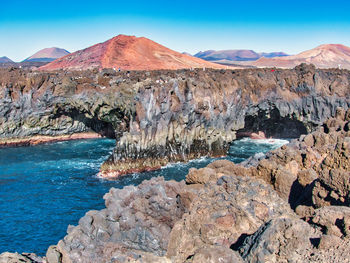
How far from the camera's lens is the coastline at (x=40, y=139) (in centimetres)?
5688

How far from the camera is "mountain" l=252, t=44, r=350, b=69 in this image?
479ft

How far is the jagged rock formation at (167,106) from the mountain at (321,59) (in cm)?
8764

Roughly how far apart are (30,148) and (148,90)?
23.0 m

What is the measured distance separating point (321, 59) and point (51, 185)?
476 ft

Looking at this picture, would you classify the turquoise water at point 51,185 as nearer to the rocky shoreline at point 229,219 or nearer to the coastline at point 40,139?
the coastline at point 40,139

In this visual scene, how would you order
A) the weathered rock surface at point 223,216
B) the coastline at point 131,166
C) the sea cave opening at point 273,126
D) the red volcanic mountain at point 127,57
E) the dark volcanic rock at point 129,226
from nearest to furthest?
the weathered rock surface at point 223,216 → the dark volcanic rock at point 129,226 → the coastline at point 131,166 → the sea cave opening at point 273,126 → the red volcanic mountain at point 127,57

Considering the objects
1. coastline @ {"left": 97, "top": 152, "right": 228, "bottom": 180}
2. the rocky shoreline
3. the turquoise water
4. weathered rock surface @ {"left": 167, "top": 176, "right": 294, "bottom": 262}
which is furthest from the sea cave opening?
weathered rock surface @ {"left": 167, "top": 176, "right": 294, "bottom": 262}

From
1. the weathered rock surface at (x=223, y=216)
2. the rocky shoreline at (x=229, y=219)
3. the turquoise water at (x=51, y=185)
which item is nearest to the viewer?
the rocky shoreline at (x=229, y=219)

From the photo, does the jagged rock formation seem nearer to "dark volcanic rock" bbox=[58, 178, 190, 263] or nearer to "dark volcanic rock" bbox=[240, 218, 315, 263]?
"dark volcanic rock" bbox=[58, 178, 190, 263]

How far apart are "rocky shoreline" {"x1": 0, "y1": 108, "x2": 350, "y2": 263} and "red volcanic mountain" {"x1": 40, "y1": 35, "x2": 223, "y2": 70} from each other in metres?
78.6

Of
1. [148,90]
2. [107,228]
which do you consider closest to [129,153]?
[148,90]

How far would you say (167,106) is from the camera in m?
47.2

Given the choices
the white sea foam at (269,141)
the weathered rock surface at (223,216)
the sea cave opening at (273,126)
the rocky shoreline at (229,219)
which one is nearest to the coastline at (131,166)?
the white sea foam at (269,141)

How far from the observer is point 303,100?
190 ft
